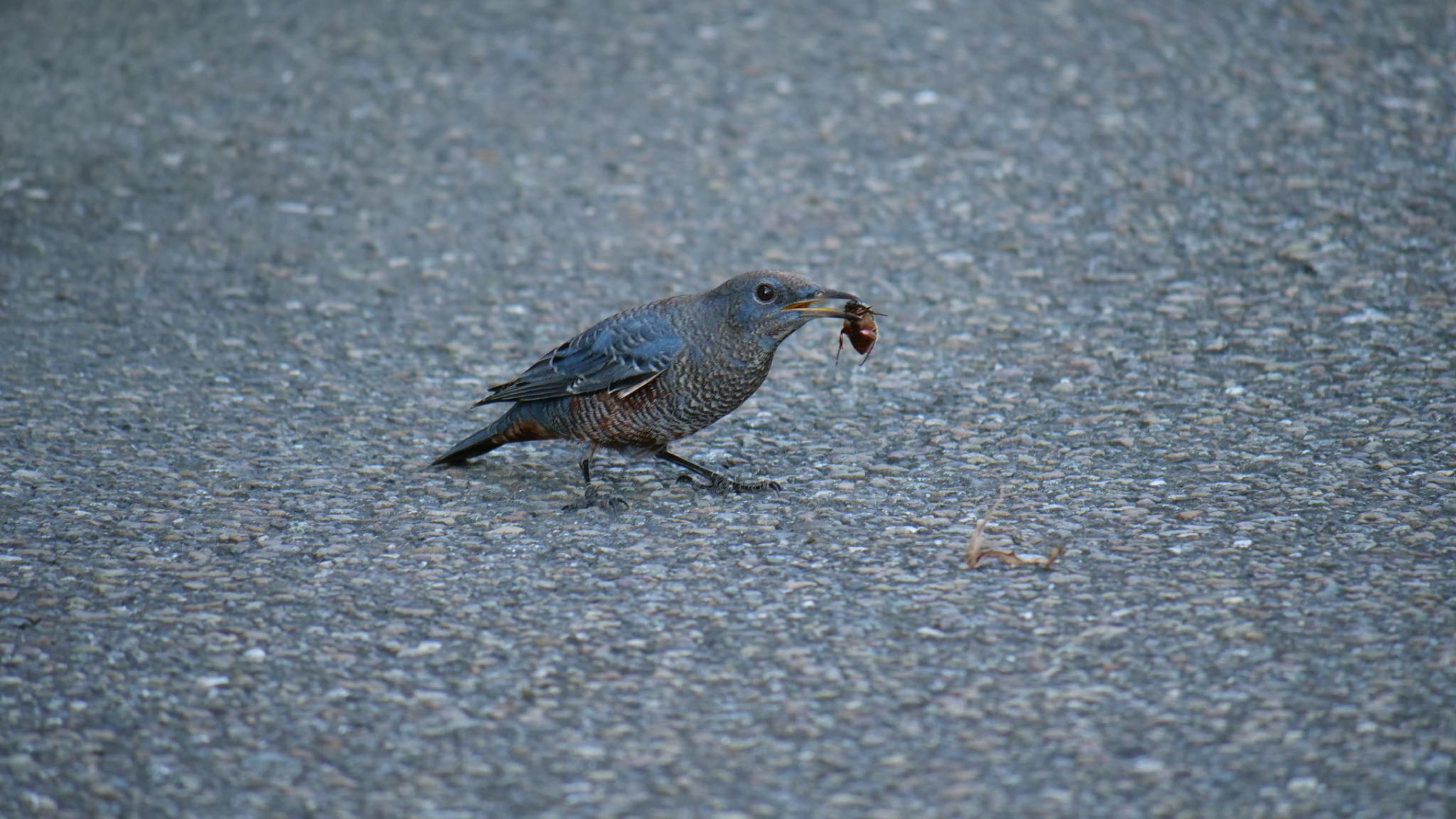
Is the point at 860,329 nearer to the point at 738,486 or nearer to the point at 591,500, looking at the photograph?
the point at 738,486

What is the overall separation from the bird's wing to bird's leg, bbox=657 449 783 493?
0.37 meters

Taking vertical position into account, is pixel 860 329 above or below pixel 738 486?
above

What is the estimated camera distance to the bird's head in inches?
192

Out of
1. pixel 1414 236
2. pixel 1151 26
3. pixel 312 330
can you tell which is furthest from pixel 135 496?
pixel 1151 26

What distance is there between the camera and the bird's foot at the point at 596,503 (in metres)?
4.92

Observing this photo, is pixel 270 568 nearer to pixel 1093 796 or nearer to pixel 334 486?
pixel 334 486

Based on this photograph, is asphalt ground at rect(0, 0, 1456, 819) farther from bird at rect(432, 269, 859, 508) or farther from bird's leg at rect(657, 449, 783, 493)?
bird at rect(432, 269, 859, 508)

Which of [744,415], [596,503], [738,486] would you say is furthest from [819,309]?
[744,415]

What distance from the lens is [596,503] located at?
4.96 metres

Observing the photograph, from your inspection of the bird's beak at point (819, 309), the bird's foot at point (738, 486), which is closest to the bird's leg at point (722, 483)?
the bird's foot at point (738, 486)

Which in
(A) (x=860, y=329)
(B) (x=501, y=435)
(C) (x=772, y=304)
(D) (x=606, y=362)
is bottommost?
(B) (x=501, y=435)

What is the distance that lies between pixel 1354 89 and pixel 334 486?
627 cm

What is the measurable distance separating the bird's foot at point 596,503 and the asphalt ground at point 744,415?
0.05m

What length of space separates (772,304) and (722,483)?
693mm
